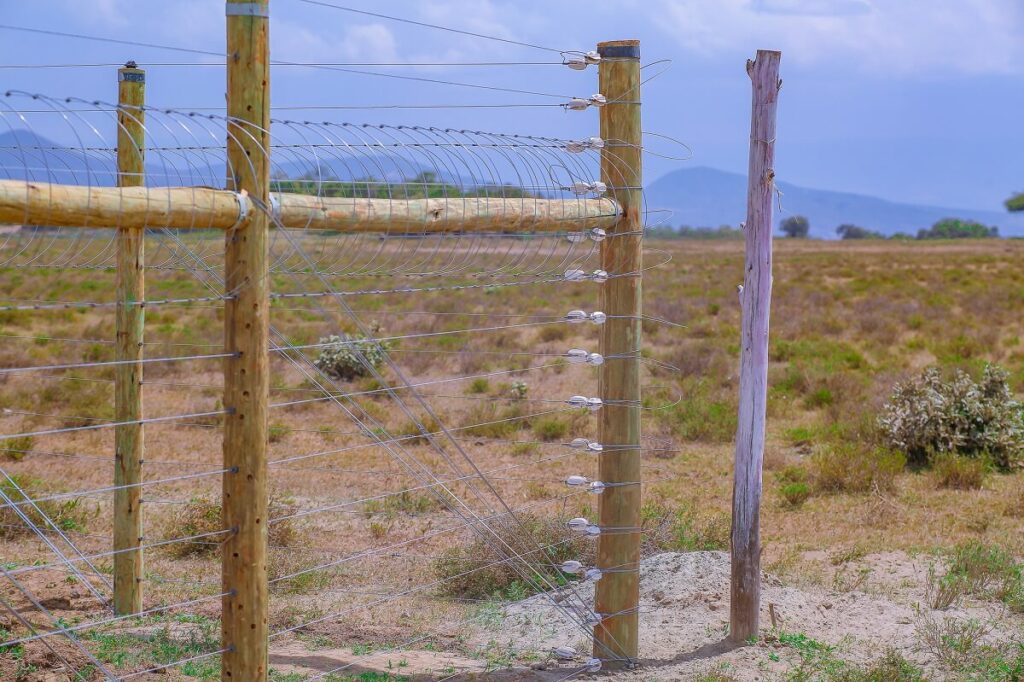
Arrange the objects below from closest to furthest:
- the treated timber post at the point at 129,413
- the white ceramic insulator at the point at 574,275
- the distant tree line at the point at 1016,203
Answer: the white ceramic insulator at the point at 574,275 → the treated timber post at the point at 129,413 → the distant tree line at the point at 1016,203

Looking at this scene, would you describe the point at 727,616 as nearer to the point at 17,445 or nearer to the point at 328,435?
the point at 328,435

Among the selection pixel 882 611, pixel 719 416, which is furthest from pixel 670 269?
pixel 882 611

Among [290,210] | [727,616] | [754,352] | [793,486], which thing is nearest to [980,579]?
[727,616]

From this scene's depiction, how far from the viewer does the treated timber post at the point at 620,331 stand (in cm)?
480

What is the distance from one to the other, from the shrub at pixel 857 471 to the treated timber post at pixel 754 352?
12.7 ft

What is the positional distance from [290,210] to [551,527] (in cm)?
379

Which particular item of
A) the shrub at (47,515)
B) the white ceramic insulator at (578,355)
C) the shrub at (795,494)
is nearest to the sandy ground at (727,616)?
the white ceramic insulator at (578,355)

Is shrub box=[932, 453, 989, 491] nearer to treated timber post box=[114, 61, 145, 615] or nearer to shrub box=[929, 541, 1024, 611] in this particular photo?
shrub box=[929, 541, 1024, 611]

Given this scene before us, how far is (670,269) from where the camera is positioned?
4466 cm

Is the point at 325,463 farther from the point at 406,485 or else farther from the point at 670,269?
the point at 670,269

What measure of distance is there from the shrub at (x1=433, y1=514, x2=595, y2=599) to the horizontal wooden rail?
2.17 meters

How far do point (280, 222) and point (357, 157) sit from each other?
0.61 metres

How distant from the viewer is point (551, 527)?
6.82m

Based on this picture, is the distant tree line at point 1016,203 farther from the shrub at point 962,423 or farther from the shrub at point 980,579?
the shrub at point 980,579
